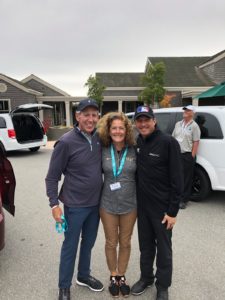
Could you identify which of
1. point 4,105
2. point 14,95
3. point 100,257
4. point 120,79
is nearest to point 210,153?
point 100,257

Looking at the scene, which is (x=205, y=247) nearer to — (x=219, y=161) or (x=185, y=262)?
(x=185, y=262)

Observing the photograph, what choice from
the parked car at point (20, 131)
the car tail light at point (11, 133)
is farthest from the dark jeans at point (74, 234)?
the car tail light at point (11, 133)

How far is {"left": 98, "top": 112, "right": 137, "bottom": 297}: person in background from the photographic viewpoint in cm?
261

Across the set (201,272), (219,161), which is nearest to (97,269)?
(201,272)

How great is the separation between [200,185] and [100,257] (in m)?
2.76

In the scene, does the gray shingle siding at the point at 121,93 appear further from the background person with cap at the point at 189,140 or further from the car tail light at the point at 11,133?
the background person with cap at the point at 189,140

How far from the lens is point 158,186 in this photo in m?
2.56

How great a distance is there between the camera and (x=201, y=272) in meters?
3.22

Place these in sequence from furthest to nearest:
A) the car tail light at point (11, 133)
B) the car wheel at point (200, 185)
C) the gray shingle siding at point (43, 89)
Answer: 1. the gray shingle siding at point (43, 89)
2. the car tail light at point (11, 133)
3. the car wheel at point (200, 185)

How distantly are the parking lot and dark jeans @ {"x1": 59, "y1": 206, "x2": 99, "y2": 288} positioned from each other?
31 cm

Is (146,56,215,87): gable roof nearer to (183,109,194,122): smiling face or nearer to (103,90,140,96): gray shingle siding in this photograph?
(103,90,140,96): gray shingle siding

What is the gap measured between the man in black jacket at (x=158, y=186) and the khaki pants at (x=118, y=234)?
12 centimetres

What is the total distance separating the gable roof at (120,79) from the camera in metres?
26.2

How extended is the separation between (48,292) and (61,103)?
84.3ft
